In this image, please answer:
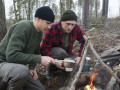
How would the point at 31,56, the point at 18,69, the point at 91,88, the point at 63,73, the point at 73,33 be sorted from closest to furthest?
the point at 18,69
the point at 31,56
the point at 91,88
the point at 73,33
the point at 63,73

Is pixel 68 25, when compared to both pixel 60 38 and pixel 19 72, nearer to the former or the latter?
pixel 60 38

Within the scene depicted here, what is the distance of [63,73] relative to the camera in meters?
3.37

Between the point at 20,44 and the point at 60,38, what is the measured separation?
1.32 metres

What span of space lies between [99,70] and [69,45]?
1.00m

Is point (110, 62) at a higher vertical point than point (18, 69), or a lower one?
lower

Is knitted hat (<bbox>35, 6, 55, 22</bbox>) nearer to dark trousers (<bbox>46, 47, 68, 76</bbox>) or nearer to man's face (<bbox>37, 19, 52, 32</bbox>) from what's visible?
man's face (<bbox>37, 19, 52, 32</bbox>)

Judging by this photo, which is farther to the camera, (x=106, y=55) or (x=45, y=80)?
(x=106, y=55)

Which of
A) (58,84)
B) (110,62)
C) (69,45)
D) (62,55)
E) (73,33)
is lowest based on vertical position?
(58,84)

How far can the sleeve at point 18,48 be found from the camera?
1.85m

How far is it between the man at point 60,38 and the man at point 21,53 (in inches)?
27.8

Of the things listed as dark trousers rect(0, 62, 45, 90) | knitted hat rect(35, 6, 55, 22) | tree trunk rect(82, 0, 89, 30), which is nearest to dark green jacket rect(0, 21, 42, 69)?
dark trousers rect(0, 62, 45, 90)

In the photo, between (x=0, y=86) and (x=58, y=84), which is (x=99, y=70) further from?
(x=0, y=86)

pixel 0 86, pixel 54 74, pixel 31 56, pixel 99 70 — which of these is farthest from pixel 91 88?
pixel 0 86

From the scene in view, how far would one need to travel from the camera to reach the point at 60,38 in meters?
3.04
